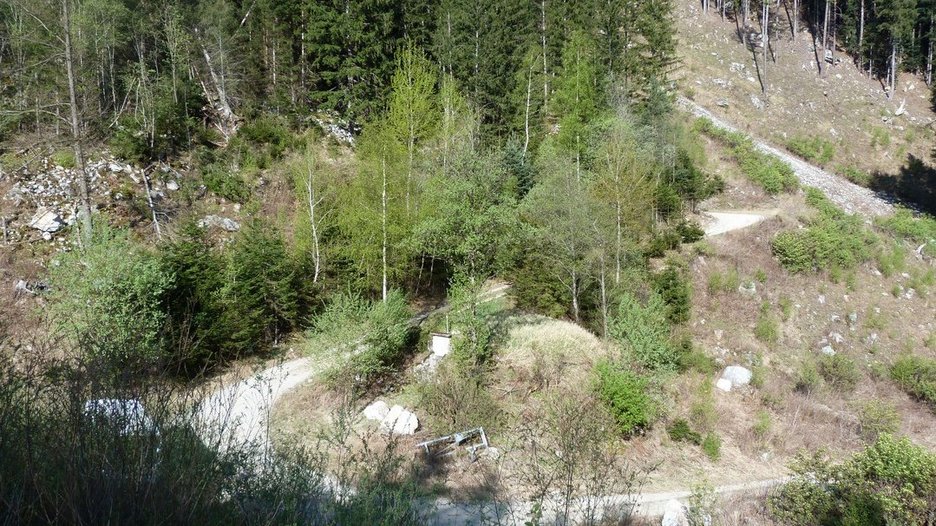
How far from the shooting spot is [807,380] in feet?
58.8

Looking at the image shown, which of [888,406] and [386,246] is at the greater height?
[386,246]

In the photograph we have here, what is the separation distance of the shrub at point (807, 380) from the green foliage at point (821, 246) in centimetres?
551

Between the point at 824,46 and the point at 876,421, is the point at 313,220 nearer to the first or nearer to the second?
the point at 876,421

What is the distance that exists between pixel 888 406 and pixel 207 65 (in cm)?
3335

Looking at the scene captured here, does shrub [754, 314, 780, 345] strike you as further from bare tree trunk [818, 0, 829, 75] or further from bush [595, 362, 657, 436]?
bare tree trunk [818, 0, 829, 75]

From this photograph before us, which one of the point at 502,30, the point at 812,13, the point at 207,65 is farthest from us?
the point at 812,13

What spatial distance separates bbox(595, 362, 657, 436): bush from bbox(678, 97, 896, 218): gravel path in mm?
23482

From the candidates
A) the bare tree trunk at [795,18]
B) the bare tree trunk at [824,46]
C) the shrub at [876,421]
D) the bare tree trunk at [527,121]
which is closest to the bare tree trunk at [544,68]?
the bare tree trunk at [527,121]

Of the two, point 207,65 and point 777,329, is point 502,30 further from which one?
point 777,329

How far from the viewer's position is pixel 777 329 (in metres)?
Result: 19.9

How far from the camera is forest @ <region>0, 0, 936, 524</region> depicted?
4.14 metres

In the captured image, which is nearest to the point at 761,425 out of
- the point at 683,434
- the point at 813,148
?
the point at 683,434

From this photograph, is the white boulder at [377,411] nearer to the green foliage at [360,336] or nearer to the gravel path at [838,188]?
the green foliage at [360,336]

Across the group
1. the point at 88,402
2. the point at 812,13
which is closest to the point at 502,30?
the point at 88,402
